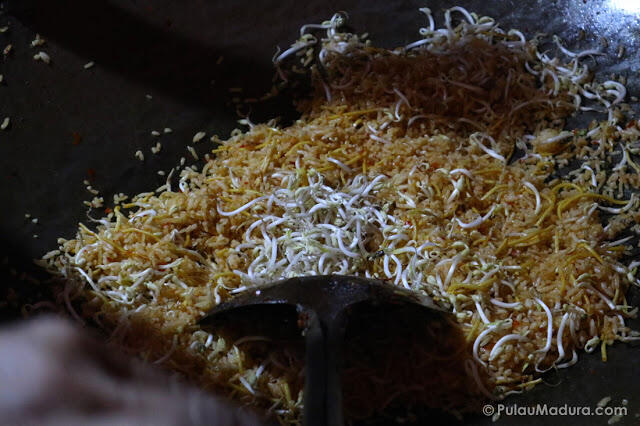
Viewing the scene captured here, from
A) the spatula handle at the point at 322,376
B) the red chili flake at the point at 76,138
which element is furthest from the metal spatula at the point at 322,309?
the red chili flake at the point at 76,138

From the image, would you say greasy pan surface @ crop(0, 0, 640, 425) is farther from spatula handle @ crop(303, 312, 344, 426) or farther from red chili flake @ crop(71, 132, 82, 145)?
spatula handle @ crop(303, 312, 344, 426)

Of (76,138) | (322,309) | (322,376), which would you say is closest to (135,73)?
(76,138)

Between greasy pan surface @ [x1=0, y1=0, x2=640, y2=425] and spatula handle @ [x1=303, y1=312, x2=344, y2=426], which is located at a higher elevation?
greasy pan surface @ [x1=0, y1=0, x2=640, y2=425]

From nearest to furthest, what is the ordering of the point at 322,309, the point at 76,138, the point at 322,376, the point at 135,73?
the point at 322,376 < the point at 322,309 < the point at 76,138 < the point at 135,73

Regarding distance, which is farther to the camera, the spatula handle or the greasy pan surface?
the greasy pan surface

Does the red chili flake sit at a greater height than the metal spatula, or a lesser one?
greater

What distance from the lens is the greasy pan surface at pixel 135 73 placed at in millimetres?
2369

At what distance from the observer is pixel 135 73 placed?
102 inches

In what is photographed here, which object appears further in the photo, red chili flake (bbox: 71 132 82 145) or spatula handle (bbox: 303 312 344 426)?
red chili flake (bbox: 71 132 82 145)

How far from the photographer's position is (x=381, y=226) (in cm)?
210

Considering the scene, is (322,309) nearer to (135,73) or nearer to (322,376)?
(322,376)

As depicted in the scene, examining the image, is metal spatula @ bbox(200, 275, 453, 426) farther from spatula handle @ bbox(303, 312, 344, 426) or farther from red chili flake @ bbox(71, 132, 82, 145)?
red chili flake @ bbox(71, 132, 82, 145)

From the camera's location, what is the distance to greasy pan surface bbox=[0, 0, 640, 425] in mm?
2369

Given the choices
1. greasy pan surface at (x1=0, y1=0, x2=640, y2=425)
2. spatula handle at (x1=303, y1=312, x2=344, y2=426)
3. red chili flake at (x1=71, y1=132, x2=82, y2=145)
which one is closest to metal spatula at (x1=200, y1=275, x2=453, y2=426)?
spatula handle at (x1=303, y1=312, x2=344, y2=426)
